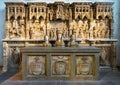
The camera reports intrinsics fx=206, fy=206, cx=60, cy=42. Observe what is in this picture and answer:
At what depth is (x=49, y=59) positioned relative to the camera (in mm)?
4711

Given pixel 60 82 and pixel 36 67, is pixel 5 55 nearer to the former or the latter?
pixel 36 67

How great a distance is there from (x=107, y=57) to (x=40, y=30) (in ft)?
6.99

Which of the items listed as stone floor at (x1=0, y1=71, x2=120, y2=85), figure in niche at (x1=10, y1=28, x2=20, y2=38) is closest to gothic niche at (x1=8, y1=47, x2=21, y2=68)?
figure in niche at (x1=10, y1=28, x2=20, y2=38)

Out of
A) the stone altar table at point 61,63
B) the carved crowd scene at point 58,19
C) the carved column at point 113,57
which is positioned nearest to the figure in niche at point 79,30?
the carved crowd scene at point 58,19

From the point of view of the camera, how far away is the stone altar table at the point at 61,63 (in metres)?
4.69

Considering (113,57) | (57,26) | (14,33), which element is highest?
(57,26)

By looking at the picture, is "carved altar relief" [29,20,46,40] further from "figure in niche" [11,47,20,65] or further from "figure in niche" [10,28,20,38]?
"figure in niche" [11,47,20,65]

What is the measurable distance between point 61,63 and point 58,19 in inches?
73.2

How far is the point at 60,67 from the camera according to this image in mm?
4734

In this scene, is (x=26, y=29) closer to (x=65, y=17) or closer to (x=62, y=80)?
(x=65, y=17)

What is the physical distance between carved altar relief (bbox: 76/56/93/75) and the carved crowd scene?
4.91 ft

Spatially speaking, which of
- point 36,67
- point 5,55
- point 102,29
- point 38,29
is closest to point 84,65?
point 36,67

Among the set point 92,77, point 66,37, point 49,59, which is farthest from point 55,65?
point 66,37

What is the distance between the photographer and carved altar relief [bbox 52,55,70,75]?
4.74 meters
